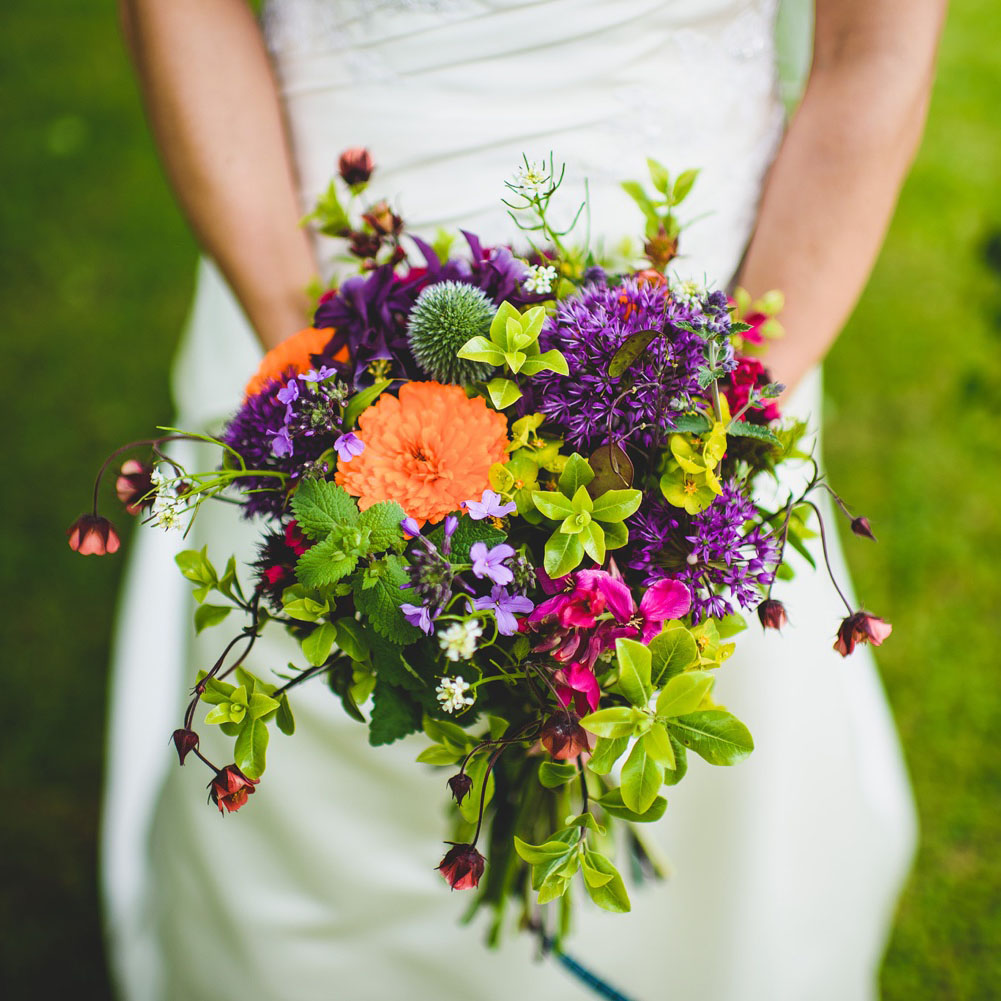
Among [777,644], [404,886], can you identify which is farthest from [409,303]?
[404,886]

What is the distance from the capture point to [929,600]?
7.80 feet

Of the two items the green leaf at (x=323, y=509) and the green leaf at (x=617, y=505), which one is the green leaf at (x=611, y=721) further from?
the green leaf at (x=323, y=509)

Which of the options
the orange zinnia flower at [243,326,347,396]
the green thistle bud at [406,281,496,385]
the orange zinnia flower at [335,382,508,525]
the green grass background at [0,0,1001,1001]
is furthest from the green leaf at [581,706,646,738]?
the green grass background at [0,0,1001,1001]

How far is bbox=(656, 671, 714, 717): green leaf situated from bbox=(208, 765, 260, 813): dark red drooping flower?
34cm

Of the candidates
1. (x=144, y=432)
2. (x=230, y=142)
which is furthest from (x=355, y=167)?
(x=144, y=432)

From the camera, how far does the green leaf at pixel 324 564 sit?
739 millimetres

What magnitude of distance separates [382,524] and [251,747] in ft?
0.74

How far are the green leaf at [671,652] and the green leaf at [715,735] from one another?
0.04 meters

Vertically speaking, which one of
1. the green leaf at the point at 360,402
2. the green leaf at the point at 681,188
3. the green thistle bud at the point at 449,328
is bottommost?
the green leaf at the point at 360,402

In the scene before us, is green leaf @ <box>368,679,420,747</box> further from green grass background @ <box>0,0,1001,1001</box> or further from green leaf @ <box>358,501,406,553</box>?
green grass background @ <box>0,0,1001,1001</box>

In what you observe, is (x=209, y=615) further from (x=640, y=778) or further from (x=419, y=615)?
(x=640, y=778)

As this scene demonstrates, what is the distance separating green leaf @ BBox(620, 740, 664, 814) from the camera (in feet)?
2.31

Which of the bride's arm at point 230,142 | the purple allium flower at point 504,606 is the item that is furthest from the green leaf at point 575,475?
the bride's arm at point 230,142

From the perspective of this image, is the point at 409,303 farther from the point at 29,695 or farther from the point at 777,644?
the point at 29,695
